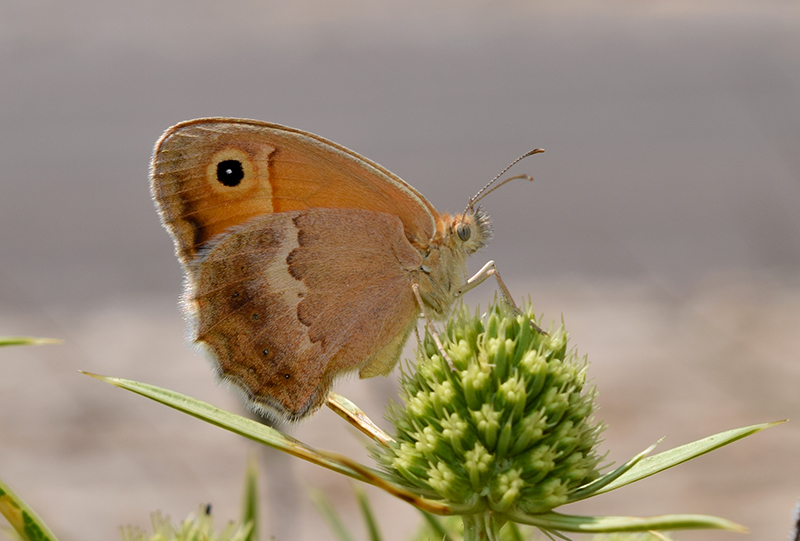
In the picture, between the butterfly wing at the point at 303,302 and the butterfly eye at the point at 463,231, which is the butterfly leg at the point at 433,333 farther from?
the butterfly eye at the point at 463,231

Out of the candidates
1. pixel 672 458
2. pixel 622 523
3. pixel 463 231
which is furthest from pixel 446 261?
pixel 622 523

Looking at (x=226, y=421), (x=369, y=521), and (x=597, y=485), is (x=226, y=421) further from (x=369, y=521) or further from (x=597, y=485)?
(x=597, y=485)

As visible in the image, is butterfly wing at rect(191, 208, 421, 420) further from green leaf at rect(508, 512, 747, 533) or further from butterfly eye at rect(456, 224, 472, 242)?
green leaf at rect(508, 512, 747, 533)

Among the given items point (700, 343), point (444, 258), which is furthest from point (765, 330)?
point (444, 258)

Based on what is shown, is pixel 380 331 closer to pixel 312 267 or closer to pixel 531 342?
pixel 312 267

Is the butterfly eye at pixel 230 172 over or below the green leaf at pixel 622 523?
over

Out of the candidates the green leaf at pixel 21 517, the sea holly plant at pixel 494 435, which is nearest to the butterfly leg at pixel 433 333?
the sea holly plant at pixel 494 435

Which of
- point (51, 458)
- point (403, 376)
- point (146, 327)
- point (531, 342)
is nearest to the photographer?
point (531, 342)
